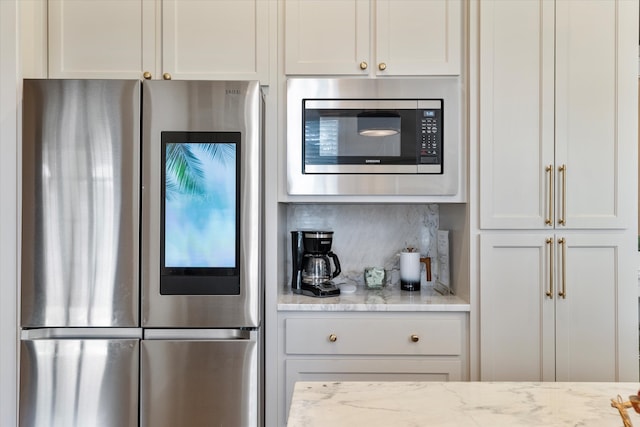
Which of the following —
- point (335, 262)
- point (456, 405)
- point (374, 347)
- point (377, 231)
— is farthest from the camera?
point (377, 231)

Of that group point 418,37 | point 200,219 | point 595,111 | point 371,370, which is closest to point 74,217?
point 200,219

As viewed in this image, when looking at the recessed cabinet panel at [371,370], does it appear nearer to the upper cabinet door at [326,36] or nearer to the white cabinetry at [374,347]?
the white cabinetry at [374,347]

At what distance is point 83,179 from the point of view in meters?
1.64

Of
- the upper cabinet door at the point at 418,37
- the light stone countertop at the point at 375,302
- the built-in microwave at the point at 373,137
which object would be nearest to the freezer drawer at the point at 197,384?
the light stone countertop at the point at 375,302

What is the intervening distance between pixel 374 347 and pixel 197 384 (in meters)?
0.73

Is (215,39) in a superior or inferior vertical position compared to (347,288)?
superior

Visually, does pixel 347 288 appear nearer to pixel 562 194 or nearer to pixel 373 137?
pixel 373 137

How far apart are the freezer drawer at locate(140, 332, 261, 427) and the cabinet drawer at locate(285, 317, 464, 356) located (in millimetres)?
267

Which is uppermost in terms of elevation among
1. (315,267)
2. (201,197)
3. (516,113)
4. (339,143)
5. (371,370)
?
(516,113)

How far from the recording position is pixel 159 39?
189cm

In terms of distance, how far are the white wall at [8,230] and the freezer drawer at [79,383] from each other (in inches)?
2.9

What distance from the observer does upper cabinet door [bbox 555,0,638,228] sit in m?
1.83

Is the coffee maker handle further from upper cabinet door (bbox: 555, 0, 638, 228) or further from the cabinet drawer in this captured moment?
upper cabinet door (bbox: 555, 0, 638, 228)

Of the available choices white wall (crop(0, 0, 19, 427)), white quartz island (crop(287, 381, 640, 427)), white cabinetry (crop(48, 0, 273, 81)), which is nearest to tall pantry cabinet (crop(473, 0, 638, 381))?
white quartz island (crop(287, 381, 640, 427))
